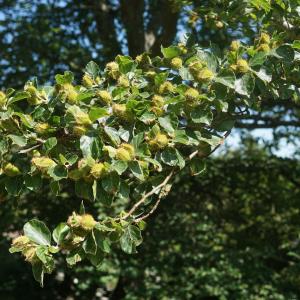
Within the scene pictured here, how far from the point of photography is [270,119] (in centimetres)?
465

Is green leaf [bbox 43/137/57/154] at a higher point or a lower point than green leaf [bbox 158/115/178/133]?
higher

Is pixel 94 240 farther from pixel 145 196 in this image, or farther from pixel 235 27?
pixel 235 27

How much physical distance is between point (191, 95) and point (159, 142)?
18 centimetres

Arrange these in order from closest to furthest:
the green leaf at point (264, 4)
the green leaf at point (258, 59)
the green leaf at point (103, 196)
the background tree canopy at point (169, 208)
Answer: the green leaf at point (103, 196) < the green leaf at point (258, 59) < the green leaf at point (264, 4) < the background tree canopy at point (169, 208)

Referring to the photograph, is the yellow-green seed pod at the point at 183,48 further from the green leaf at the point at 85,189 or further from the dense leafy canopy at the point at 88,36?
the dense leafy canopy at the point at 88,36

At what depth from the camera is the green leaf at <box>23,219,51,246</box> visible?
1.59 meters

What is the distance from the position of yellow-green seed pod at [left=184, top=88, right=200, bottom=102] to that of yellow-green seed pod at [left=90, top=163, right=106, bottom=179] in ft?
1.23

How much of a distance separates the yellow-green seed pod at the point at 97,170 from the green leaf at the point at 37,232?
212 mm

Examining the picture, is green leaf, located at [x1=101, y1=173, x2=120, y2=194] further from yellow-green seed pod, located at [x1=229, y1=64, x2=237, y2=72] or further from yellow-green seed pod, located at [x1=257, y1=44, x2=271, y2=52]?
yellow-green seed pod, located at [x1=257, y1=44, x2=271, y2=52]

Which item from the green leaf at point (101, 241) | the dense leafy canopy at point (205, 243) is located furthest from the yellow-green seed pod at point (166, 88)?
the dense leafy canopy at point (205, 243)

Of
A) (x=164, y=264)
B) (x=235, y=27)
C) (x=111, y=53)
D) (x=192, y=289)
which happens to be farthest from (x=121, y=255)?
(x=235, y=27)

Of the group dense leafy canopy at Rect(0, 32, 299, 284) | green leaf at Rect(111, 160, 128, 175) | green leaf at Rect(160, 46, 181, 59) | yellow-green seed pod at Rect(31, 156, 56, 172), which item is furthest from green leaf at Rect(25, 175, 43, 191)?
green leaf at Rect(160, 46, 181, 59)

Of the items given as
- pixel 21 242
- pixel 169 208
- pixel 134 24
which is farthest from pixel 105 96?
pixel 169 208

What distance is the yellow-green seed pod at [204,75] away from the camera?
1.78 meters
